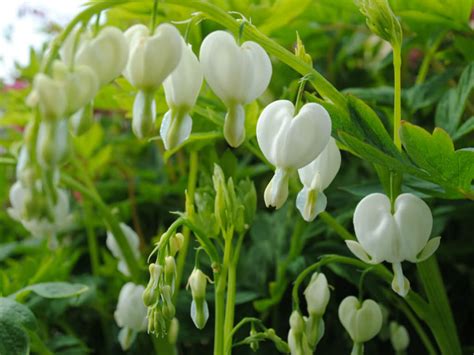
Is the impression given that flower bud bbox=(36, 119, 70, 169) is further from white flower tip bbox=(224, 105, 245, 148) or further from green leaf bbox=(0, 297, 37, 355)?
green leaf bbox=(0, 297, 37, 355)

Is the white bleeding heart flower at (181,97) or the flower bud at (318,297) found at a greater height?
the white bleeding heart flower at (181,97)

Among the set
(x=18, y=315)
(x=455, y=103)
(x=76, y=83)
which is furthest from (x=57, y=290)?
(x=455, y=103)

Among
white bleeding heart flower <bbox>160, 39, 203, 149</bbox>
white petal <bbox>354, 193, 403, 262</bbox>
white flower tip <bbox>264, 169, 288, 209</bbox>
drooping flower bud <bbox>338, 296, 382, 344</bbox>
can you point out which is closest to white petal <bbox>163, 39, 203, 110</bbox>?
white bleeding heart flower <bbox>160, 39, 203, 149</bbox>

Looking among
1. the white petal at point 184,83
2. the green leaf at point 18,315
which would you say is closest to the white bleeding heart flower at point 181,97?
the white petal at point 184,83

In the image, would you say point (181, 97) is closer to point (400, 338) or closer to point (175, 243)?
point (175, 243)

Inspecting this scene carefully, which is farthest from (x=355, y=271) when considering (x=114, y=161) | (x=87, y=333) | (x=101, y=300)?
(x=114, y=161)

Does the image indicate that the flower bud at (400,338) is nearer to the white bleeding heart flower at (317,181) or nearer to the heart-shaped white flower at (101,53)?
the white bleeding heart flower at (317,181)

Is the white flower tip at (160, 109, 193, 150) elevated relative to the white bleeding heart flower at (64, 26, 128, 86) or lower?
lower
